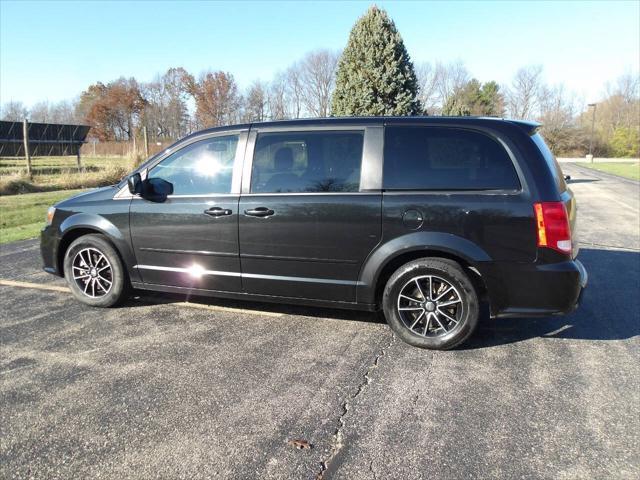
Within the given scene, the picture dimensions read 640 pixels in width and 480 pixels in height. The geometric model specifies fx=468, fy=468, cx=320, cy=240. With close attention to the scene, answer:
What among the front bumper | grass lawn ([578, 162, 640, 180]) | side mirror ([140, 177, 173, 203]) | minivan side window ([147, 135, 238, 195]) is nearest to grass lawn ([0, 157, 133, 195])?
the front bumper

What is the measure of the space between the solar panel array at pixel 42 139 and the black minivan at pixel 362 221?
22327 mm

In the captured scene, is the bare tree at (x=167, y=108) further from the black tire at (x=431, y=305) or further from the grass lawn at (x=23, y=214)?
the black tire at (x=431, y=305)

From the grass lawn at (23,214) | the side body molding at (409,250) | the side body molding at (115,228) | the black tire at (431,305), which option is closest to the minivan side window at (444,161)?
the side body molding at (409,250)

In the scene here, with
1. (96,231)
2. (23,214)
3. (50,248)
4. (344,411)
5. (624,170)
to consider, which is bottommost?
(344,411)

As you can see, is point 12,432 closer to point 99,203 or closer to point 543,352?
point 99,203

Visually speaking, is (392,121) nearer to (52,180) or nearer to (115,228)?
(115,228)

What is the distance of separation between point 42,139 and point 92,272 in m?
22.8

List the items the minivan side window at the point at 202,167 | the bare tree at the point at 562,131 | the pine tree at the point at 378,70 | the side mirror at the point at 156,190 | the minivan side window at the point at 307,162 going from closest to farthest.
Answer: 1. the minivan side window at the point at 307,162
2. the minivan side window at the point at 202,167
3. the side mirror at the point at 156,190
4. the pine tree at the point at 378,70
5. the bare tree at the point at 562,131

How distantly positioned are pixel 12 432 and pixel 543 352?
3.80 meters

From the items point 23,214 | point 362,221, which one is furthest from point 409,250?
point 23,214

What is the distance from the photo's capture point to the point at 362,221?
3916 millimetres

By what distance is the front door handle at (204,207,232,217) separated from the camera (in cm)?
430

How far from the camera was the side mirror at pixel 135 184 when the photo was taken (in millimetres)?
4574

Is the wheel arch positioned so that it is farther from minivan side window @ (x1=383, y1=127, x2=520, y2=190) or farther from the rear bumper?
the rear bumper
